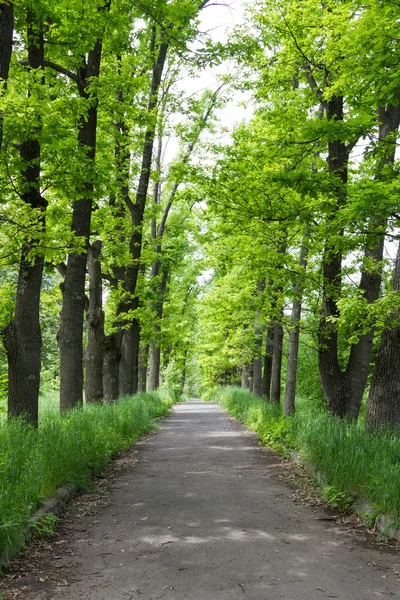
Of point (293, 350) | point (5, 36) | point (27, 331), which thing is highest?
point (5, 36)

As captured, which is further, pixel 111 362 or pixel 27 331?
pixel 111 362

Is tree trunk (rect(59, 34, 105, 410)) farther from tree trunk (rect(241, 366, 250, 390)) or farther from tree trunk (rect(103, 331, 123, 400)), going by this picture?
tree trunk (rect(241, 366, 250, 390))

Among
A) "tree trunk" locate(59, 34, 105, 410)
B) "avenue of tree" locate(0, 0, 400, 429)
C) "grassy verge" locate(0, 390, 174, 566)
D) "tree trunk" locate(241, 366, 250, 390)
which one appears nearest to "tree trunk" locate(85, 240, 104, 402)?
"avenue of tree" locate(0, 0, 400, 429)

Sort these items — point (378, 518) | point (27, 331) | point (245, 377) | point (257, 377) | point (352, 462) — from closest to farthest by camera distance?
point (378, 518), point (352, 462), point (27, 331), point (257, 377), point (245, 377)

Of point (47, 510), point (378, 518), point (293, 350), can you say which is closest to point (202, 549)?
Result: point (47, 510)

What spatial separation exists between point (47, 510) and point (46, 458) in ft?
2.68

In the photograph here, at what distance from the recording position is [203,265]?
16.1 m

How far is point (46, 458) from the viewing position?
6246mm

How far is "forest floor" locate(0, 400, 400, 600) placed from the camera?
157 inches

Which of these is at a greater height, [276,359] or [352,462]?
[276,359]

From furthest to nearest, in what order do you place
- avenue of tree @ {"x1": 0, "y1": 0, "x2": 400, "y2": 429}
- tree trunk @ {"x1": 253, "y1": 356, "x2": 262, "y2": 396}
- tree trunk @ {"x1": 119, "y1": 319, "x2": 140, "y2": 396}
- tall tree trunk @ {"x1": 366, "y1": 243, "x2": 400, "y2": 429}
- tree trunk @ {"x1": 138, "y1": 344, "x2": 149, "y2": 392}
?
1. tree trunk @ {"x1": 138, "y1": 344, "x2": 149, "y2": 392}
2. tree trunk @ {"x1": 253, "y1": 356, "x2": 262, "y2": 396}
3. tree trunk @ {"x1": 119, "y1": 319, "x2": 140, "y2": 396}
4. tall tree trunk @ {"x1": 366, "y1": 243, "x2": 400, "y2": 429}
5. avenue of tree @ {"x1": 0, "y1": 0, "x2": 400, "y2": 429}

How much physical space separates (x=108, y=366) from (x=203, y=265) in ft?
14.6

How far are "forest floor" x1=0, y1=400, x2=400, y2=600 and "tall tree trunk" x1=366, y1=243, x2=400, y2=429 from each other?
1.95 m

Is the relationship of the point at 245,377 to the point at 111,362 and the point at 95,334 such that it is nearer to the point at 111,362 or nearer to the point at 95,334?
the point at 111,362
